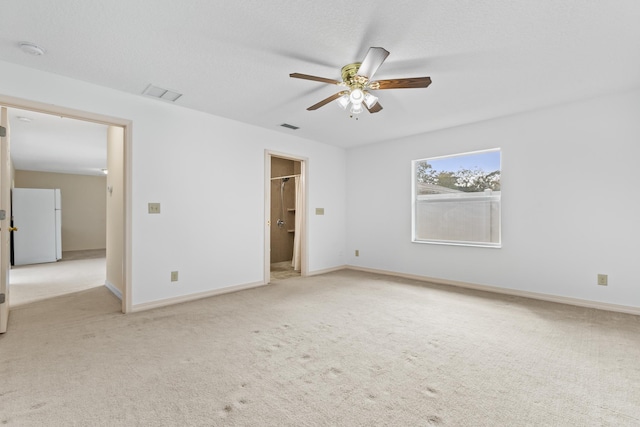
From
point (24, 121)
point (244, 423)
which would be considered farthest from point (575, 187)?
point (24, 121)

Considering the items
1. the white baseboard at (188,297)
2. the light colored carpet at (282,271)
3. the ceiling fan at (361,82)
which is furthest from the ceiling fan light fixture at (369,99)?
the light colored carpet at (282,271)

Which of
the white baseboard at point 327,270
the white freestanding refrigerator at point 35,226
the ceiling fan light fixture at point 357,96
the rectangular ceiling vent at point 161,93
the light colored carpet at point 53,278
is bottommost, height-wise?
the light colored carpet at point 53,278

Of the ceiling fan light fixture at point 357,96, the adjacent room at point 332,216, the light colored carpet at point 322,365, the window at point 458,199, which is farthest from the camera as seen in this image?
the window at point 458,199

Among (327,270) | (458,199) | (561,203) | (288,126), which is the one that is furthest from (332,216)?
(561,203)

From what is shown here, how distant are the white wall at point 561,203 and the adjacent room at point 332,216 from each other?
2 centimetres

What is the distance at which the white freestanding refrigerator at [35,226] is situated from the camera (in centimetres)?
659

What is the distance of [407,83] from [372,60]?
0.44 metres

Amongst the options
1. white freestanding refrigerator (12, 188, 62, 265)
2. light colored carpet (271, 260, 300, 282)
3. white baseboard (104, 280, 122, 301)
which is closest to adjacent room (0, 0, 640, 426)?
white baseboard (104, 280, 122, 301)

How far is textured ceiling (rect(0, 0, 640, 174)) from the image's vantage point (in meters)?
1.96

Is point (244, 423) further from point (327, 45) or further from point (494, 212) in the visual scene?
point (494, 212)

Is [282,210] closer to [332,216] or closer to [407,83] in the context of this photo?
[332,216]

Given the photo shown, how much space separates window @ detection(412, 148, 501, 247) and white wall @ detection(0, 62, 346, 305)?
2346 millimetres

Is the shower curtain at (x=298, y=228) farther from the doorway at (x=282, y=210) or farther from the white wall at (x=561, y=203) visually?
the white wall at (x=561, y=203)

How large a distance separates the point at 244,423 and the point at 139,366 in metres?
1.05
